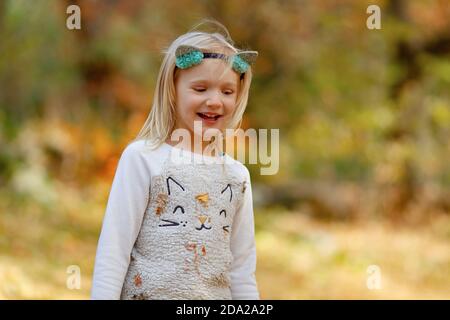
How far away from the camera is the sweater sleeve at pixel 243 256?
7.91ft

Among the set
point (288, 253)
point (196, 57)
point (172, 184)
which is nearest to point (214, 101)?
point (196, 57)

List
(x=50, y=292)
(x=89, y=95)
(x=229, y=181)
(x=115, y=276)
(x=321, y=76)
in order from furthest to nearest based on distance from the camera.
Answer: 1. (x=89, y=95)
2. (x=321, y=76)
3. (x=50, y=292)
4. (x=229, y=181)
5. (x=115, y=276)

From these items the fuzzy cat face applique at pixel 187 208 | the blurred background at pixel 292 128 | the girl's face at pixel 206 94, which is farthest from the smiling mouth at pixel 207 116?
the blurred background at pixel 292 128

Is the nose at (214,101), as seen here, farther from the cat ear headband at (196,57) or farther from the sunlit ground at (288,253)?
the sunlit ground at (288,253)

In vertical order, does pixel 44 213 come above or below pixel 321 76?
below

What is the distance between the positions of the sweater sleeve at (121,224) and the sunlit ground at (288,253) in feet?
6.39

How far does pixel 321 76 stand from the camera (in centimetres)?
1103

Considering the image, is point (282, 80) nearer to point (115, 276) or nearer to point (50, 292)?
point (50, 292)

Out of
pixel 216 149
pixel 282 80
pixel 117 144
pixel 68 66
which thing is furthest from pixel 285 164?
pixel 216 149

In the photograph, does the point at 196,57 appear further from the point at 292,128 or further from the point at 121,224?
the point at 292,128

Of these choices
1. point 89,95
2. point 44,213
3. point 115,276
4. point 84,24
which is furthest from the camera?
point 89,95

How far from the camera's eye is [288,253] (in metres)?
7.76

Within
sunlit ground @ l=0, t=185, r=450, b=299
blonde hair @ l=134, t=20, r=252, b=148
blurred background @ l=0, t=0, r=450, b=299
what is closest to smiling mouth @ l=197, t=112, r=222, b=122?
blonde hair @ l=134, t=20, r=252, b=148

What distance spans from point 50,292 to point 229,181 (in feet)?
8.71
